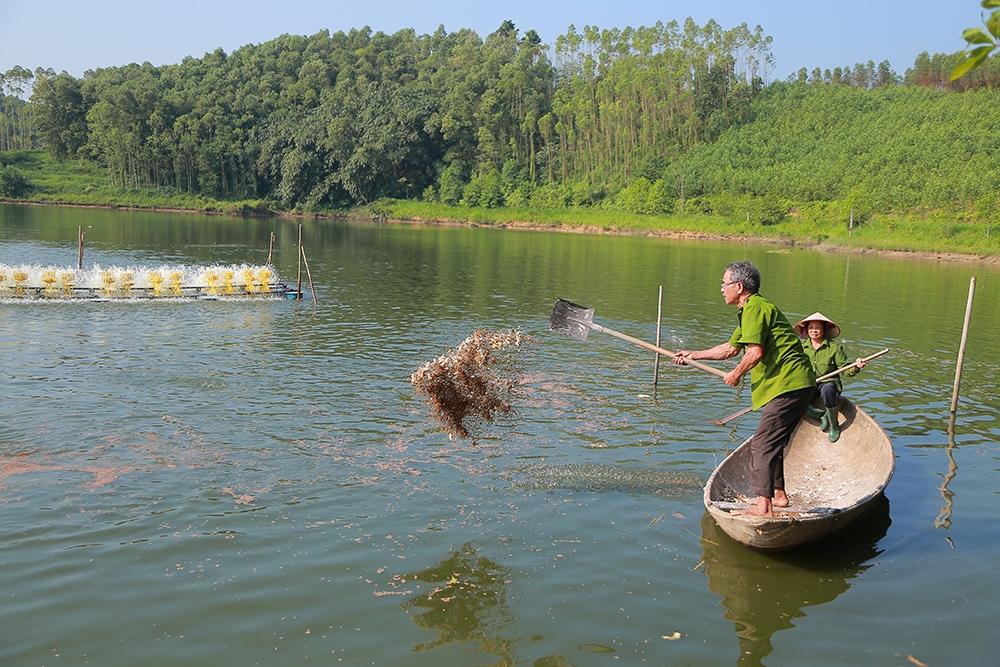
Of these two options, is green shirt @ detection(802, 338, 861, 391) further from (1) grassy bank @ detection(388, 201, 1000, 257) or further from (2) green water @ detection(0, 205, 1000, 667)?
(1) grassy bank @ detection(388, 201, 1000, 257)

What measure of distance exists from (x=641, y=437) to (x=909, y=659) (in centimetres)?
573

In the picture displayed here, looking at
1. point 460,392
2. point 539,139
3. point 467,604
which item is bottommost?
point 467,604

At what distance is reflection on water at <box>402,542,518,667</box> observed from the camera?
6.07m

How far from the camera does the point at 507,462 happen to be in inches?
397

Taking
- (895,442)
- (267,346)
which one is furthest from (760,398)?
(267,346)

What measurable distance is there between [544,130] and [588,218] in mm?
25477

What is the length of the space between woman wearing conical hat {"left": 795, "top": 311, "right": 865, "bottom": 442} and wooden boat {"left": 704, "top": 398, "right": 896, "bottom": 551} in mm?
165

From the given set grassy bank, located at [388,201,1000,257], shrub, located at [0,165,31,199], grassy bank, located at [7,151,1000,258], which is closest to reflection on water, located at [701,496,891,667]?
grassy bank, located at [7,151,1000,258]

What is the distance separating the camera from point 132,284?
923 inches

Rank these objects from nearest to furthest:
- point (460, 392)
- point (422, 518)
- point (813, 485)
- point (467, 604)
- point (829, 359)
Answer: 1. point (467, 604)
2. point (422, 518)
3. point (813, 485)
4. point (829, 359)
5. point (460, 392)

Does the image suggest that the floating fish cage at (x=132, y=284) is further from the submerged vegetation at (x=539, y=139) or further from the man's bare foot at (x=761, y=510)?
the submerged vegetation at (x=539, y=139)

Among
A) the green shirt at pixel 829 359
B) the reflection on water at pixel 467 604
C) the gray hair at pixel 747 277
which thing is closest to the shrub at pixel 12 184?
the reflection on water at pixel 467 604

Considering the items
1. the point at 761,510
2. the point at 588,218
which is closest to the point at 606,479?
the point at 761,510

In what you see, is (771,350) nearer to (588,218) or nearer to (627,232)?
(627,232)
